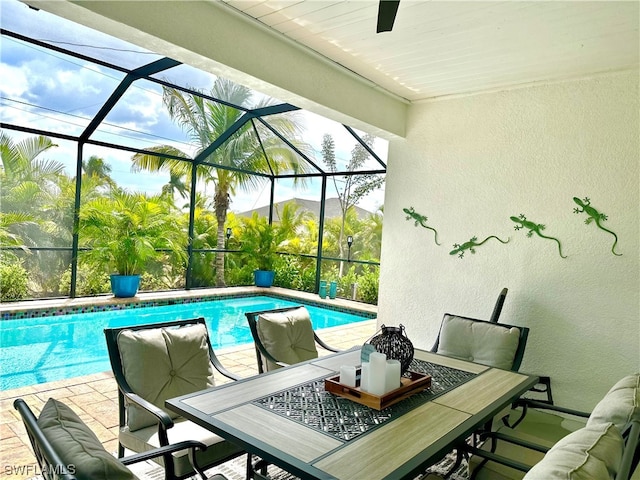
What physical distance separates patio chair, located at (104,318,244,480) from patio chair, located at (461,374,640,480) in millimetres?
1315

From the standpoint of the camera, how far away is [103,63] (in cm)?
589

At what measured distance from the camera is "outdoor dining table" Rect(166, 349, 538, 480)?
155 cm

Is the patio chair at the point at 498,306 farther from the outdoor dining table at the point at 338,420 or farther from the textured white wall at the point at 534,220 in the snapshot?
the outdoor dining table at the point at 338,420

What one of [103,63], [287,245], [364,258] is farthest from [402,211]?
[287,245]

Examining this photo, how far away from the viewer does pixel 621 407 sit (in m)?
1.65

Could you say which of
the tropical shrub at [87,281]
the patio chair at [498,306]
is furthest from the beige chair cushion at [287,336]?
the tropical shrub at [87,281]

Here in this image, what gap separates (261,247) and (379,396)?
27.6 feet

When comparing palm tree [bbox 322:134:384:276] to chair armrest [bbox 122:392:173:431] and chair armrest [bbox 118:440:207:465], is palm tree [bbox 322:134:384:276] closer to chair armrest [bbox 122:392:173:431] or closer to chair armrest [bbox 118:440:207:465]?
chair armrest [bbox 122:392:173:431]

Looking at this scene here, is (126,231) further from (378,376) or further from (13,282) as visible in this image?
(378,376)

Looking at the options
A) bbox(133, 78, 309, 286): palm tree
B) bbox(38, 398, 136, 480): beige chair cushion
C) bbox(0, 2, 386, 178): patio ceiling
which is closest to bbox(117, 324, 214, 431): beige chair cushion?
bbox(38, 398, 136, 480): beige chair cushion

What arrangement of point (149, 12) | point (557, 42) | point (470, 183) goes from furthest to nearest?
point (470, 183) → point (557, 42) → point (149, 12)

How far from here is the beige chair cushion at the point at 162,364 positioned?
233 cm

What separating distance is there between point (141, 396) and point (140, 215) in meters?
6.38

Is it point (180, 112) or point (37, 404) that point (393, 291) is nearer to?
point (37, 404)
